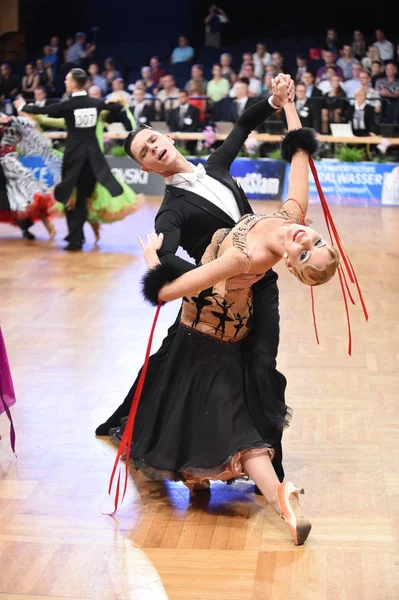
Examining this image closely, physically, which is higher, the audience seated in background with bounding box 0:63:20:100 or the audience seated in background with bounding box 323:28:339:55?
the audience seated in background with bounding box 323:28:339:55

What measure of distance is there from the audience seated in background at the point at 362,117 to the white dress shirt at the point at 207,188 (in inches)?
330

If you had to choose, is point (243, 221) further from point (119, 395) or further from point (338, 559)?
point (119, 395)

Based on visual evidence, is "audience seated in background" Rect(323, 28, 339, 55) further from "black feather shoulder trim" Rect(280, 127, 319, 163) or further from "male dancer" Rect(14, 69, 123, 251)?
"black feather shoulder trim" Rect(280, 127, 319, 163)

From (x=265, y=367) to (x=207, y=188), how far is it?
0.62 metres

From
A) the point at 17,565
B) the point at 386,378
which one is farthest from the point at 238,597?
the point at 386,378

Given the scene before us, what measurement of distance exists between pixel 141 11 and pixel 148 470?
43.8 ft

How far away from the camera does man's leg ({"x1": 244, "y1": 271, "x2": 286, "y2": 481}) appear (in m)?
3.01

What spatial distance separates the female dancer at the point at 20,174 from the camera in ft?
26.7

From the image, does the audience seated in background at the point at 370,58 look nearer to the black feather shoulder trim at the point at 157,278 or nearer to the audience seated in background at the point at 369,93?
the audience seated in background at the point at 369,93

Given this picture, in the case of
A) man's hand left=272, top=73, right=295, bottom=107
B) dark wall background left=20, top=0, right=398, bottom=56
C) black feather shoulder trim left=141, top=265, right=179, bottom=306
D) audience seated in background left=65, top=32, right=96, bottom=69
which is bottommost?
audience seated in background left=65, top=32, right=96, bottom=69

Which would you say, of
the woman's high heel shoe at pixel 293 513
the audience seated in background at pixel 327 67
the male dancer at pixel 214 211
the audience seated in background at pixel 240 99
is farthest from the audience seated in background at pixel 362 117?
the woman's high heel shoe at pixel 293 513

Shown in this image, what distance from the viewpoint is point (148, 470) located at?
9.77ft

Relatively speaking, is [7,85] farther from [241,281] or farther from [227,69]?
[241,281]

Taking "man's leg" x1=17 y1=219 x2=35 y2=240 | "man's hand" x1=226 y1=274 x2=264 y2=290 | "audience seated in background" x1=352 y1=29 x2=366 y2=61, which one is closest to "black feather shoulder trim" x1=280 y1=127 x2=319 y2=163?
"man's hand" x1=226 y1=274 x2=264 y2=290
